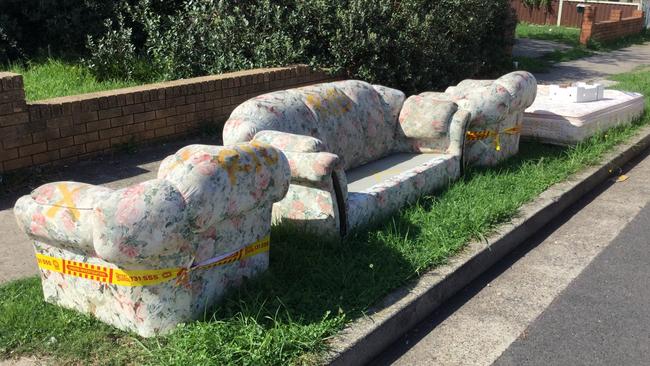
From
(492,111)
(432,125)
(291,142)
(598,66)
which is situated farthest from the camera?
(598,66)

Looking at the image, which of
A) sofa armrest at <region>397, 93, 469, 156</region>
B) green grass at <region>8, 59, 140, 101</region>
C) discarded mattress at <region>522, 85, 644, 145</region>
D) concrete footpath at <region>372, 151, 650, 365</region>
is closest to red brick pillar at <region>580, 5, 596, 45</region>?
discarded mattress at <region>522, 85, 644, 145</region>

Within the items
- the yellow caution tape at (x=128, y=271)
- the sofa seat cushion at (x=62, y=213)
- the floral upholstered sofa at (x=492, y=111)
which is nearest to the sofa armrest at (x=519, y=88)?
the floral upholstered sofa at (x=492, y=111)

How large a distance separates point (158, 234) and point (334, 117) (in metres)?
2.72

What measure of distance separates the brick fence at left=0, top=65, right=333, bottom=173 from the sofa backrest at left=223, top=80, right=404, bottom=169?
1.85m

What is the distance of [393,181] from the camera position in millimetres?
5227

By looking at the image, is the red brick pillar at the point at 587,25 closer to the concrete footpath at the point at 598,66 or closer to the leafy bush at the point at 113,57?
the concrete footpath at the point at 598,66

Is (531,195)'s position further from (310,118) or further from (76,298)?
(76,298)

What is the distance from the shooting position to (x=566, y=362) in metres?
3.69

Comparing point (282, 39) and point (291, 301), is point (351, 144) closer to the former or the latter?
point (291, 301)

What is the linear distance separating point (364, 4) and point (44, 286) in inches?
239

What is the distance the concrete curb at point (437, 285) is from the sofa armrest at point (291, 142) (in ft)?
3.56

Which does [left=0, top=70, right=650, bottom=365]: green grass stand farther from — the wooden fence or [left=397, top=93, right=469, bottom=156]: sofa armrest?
the wooden fence

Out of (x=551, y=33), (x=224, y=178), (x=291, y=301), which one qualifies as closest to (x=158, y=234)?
(x=224, y=178)

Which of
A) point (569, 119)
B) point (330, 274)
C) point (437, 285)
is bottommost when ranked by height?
point (437, 285)
